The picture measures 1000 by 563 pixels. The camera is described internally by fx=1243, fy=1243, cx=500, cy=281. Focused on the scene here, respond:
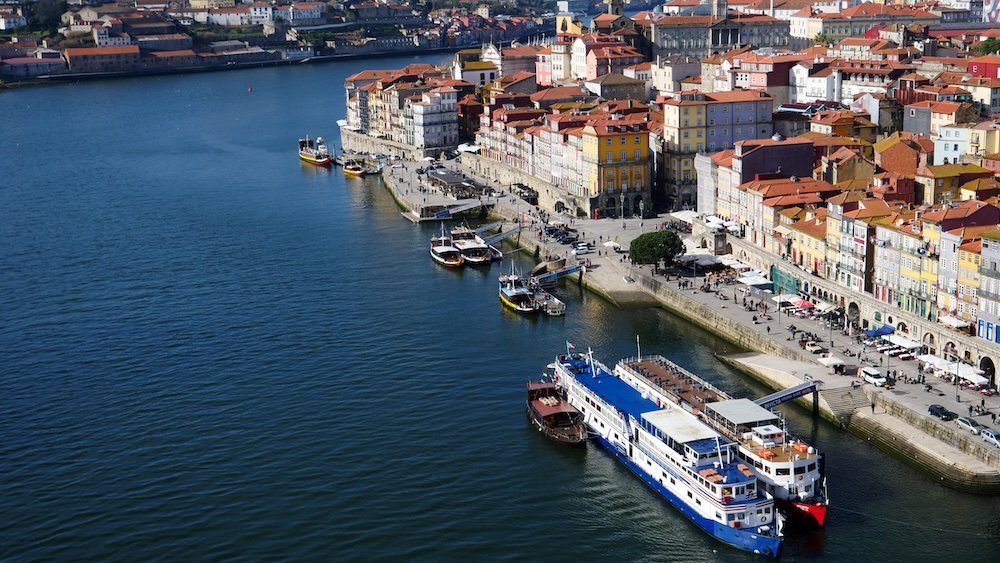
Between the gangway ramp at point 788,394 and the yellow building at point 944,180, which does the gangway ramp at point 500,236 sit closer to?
the yellow building at point 944,180

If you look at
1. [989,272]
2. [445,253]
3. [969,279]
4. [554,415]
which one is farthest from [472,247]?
[989,272]

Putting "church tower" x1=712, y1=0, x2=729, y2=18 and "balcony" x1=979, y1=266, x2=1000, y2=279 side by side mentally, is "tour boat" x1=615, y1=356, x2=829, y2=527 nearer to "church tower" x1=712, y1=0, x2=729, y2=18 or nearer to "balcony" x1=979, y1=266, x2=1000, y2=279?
"balcony" x1=979, y1=266, x2=1000, y2=279

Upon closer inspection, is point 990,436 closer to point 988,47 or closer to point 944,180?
point 944,180

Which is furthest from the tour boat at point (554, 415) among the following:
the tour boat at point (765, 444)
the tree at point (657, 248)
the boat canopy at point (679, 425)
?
the tree at point (657, 248)

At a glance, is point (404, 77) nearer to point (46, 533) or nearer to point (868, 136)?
point (868, 136)

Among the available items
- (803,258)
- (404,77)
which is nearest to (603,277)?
(803,258)
